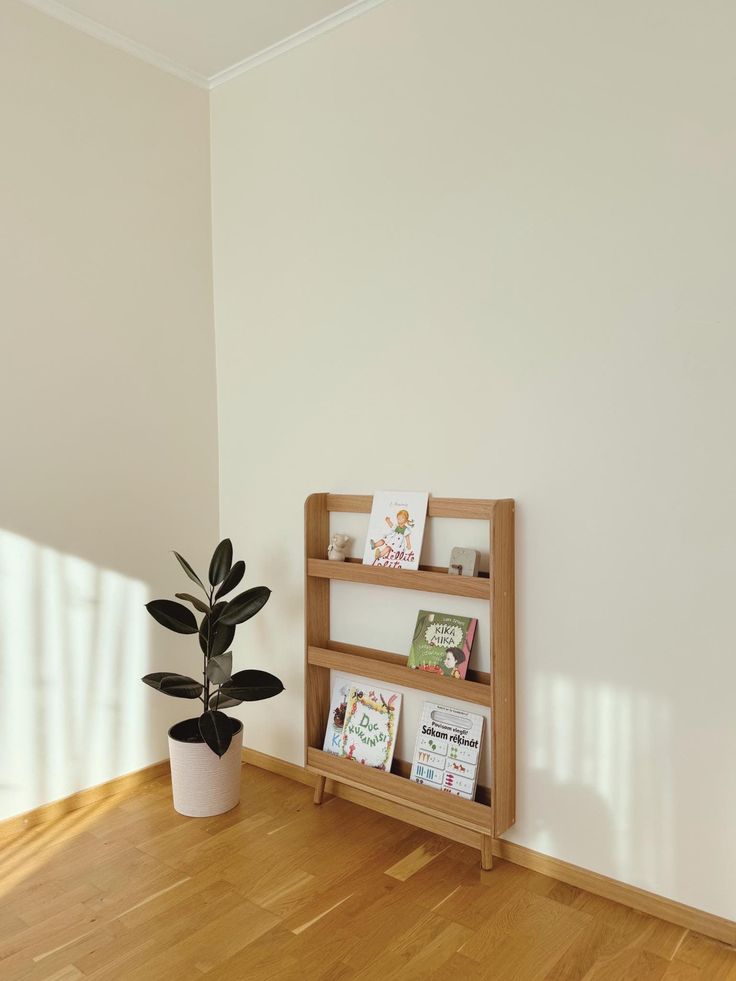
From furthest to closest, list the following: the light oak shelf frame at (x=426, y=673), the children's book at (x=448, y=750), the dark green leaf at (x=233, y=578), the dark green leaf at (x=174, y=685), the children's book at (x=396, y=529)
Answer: the dark green leaf at (x=233, y=578) < the dark green leaf at (x=174, y=685) < the children's book at (x=396, y=529) < the children's book at (x=448, y=750) < the light oak shelf frame at (x=426, y=673)

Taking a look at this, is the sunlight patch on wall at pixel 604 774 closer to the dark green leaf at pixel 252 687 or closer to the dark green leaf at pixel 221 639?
the dark green leaf at pixel 252 687

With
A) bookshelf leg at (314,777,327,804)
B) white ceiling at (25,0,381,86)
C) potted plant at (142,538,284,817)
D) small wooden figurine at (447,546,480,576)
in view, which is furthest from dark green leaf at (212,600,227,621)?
white ceiling at (25,0,381,86)

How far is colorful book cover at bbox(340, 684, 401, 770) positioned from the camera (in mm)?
2488

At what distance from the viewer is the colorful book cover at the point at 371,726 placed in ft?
8.16

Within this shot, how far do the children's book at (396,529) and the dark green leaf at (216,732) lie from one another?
0.68 metres

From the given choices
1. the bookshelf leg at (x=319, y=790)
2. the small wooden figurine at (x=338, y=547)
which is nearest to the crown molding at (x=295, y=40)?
the small wooden figurine at (x=338, y=547)

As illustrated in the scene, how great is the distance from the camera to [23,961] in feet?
6.03

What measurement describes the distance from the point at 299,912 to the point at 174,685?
31.9 inches

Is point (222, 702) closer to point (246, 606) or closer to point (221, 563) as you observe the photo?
point (246, 606)

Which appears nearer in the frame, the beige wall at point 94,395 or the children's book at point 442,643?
the children's book at point 442,643

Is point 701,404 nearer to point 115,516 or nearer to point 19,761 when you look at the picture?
point 115,516

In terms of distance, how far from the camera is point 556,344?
2143 millimetres

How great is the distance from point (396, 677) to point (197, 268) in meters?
1.70

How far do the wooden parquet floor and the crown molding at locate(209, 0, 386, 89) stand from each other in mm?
2577
